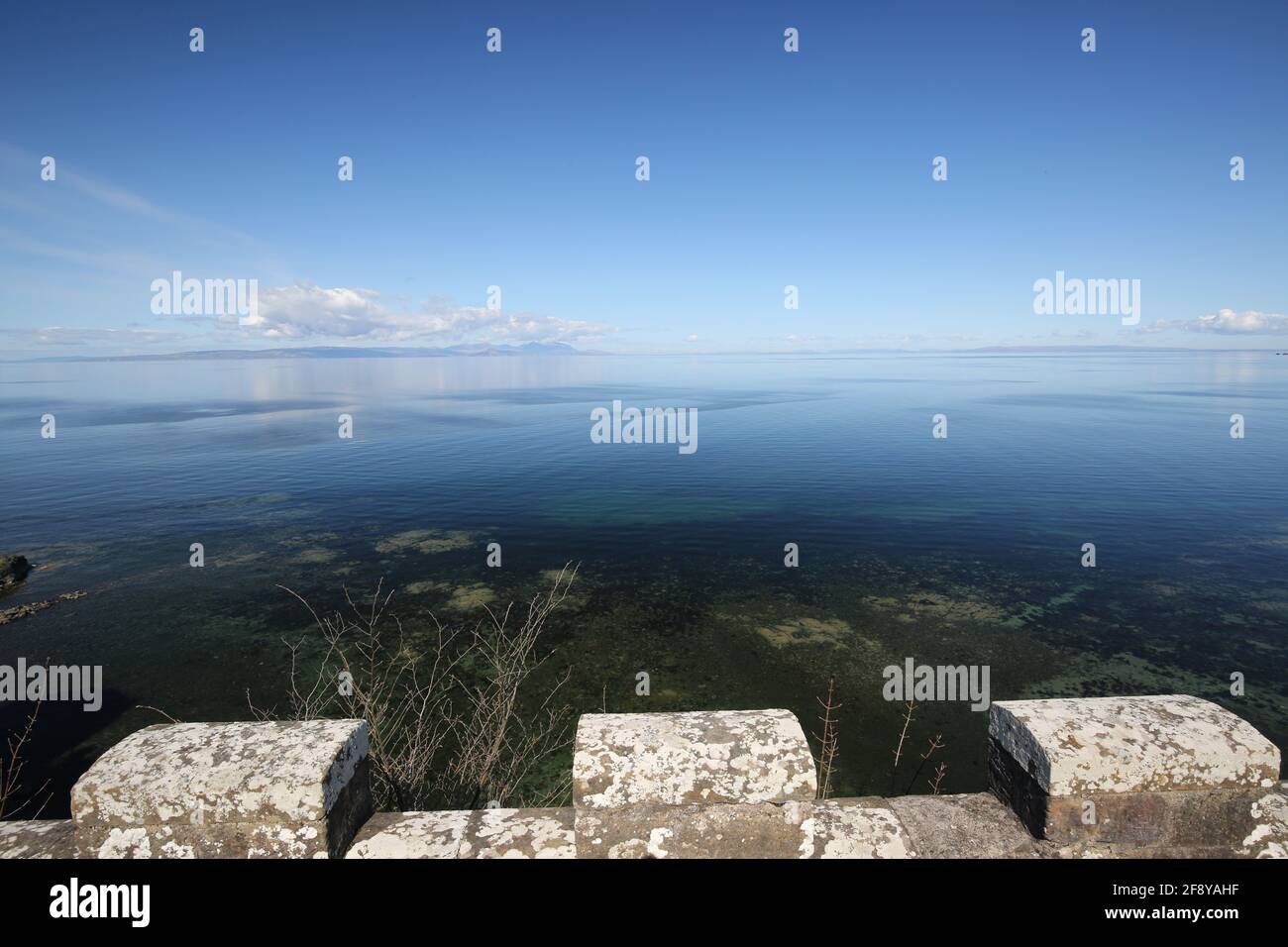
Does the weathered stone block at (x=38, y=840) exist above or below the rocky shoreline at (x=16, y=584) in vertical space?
above

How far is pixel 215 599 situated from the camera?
21062 millimetres

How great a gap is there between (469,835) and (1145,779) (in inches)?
162

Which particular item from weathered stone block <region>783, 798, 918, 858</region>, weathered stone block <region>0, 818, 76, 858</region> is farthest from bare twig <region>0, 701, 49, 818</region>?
weathered stone block <region>783, 798, 918, 858</region>

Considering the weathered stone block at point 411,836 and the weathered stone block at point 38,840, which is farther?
the weathered stone block at point 411,836

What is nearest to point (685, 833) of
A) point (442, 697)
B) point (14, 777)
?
point (442, 697)

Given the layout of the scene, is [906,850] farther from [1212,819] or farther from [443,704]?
[443,704]

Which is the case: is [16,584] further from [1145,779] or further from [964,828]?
[1145,779]

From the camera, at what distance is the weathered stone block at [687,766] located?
11.6ft

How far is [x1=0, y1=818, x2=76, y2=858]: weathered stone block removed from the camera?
3.61 meters

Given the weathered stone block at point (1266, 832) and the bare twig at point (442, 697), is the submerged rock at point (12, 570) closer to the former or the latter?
the bare twig at point (442, 697)

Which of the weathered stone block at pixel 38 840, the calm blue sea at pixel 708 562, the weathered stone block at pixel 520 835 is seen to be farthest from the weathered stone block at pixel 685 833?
the calm blue sea at pixel 708 562

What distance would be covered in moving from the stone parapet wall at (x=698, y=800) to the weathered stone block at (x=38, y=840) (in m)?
0.01
